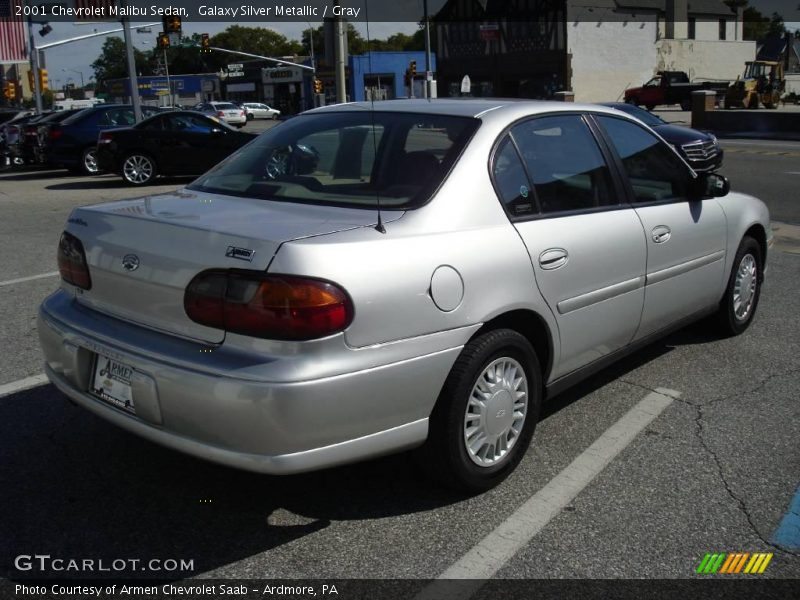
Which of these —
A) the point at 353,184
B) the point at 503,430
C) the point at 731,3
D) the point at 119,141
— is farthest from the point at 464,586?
the point at 731,3

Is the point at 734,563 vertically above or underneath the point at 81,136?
underneath

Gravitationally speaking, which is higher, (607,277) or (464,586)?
(607,277)

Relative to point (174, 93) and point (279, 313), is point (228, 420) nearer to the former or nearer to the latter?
point (279, 313)

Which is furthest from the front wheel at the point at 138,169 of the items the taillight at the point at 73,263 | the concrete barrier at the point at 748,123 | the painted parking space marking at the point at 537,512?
the concrete barrier at the point at 748,123

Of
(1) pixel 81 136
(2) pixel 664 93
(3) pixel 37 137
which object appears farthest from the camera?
(2) pixel 664 93

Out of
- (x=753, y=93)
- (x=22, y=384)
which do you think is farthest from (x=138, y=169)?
(x=753, y=93)

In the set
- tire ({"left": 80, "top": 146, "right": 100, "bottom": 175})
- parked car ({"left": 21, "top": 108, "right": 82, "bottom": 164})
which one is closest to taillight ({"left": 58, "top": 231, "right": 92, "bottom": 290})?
tire ({"left": 80, "top": 146, "right": 100, "bottom": 175})

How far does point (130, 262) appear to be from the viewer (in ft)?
10.7

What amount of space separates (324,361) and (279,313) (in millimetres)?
222

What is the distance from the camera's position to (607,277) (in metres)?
4.04

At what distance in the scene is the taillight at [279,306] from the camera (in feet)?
9.31

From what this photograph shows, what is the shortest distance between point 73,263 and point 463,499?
6.34ft

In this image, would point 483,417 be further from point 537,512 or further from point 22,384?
point 22,384

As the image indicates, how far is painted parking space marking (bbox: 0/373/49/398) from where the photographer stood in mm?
4722
